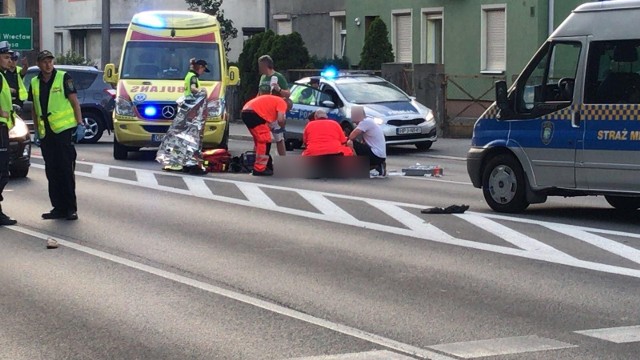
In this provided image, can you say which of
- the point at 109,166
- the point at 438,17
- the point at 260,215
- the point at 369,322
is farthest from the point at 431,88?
the point at 369,322

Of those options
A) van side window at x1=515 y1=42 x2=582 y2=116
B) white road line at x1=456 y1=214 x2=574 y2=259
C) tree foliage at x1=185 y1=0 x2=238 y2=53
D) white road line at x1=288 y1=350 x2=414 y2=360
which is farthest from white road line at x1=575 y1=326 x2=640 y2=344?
tree foliage at x1=185 y1=0 x2=238 y2=53

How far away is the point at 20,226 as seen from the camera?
14.2 m

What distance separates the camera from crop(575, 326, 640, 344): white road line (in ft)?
26.2

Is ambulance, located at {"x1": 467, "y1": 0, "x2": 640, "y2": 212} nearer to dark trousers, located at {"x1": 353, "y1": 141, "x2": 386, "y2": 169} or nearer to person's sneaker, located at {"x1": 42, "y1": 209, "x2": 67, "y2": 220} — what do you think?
person's sneaker, located at {"x1": 42, "y1": 209, "x2": 67, "y2": 220}

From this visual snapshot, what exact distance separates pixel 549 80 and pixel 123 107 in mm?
10750

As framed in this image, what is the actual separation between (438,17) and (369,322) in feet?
97.0

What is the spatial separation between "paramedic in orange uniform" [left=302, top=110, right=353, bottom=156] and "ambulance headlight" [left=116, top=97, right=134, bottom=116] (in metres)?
4.18

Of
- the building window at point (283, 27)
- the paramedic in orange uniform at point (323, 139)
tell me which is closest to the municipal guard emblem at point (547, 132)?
the paramedic in orange uniform at point (323, 139)

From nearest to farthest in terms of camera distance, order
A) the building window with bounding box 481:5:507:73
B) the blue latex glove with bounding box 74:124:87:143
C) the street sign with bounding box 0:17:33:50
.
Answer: the blue latex glove with bounding box 74:124:87:143
the building window with bounding box 481:5:507:73
the street sign with bounding box 0:17:33:50

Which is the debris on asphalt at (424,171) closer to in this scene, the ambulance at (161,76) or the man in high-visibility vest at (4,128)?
the ambulance at (161,76)

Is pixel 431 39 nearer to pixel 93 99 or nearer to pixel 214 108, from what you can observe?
pixel 93 99

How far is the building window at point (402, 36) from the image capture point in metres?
38.9

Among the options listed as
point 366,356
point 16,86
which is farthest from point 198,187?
point 366,356

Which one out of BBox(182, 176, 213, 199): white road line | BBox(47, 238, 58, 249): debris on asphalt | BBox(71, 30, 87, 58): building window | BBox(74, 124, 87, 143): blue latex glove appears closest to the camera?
BBox(47, 238, 58, 249): debris on asphalt
